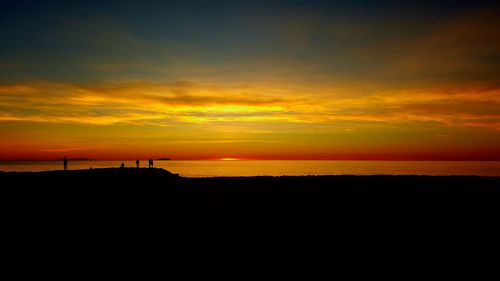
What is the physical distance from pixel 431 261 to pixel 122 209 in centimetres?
1249

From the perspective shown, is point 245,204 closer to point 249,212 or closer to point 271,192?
point 249,212

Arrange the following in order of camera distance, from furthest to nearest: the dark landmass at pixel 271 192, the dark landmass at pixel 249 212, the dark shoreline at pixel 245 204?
the dark landmass at pixel 271 192 → the dark shoreline at pixel 245 204 → the dark landmass at pixel 249 212

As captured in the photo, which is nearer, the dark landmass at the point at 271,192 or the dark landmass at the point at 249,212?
the dark landmass at the point at 249,212

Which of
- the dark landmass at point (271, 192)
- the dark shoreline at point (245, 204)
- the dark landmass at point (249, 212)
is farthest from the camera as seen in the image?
the dark landmass at point (271, 192)

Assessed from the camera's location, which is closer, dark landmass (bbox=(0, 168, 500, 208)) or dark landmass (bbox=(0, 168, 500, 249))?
dark landmass (bbox=(0, 168, 500, 249))

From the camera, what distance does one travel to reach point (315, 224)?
13.5 meters

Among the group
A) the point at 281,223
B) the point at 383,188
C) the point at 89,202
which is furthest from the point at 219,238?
the point at 383,188

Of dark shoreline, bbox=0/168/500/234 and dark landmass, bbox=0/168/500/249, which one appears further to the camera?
dark shoreline, bbox=0/168/500/234

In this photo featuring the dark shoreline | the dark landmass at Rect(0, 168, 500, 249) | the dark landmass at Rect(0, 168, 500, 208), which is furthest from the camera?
the dark landmass at Rect(0, 168, 500, 208)

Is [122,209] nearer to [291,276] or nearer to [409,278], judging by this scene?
[291,276]

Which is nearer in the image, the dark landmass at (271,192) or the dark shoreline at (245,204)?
the dark shoreline at (245,204)

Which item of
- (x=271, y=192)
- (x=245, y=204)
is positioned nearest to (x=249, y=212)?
(x=245, y=204)

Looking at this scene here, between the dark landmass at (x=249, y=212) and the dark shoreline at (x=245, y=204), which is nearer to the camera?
the dark landmass at (x=249, y=212)

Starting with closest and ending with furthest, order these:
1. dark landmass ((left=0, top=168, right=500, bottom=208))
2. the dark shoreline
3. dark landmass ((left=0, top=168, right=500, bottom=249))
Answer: dark landmass ((left=0, top=168, right=500, bottom=249)) < the dark shoreline < dark landmass ((left=0, top=168, right=500, bottom=208))
